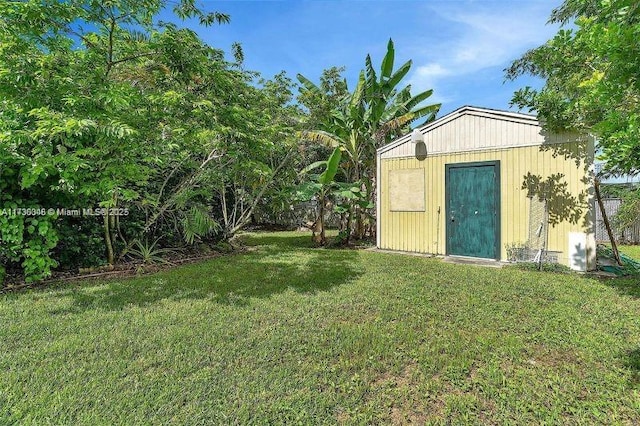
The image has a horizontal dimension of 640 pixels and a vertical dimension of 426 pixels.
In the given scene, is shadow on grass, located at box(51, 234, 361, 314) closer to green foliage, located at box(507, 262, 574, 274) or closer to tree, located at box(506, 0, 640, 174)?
green foliage, located at box(507, 262, 574, 274)

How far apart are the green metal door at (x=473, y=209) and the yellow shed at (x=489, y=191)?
0.07 feet

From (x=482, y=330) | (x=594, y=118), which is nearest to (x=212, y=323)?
(x=482, y=330)

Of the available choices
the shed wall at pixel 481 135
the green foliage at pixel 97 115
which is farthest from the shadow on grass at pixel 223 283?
the shed wall at pixel 481 135

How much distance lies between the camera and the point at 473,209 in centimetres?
768

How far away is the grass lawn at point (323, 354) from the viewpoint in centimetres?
224

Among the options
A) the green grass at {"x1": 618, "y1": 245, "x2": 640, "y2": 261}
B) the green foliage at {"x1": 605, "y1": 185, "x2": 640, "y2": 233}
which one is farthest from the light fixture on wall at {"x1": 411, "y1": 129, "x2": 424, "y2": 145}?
the green grass at {"x1": 618, "y1": 245, "x2": 640, "y2": 261}

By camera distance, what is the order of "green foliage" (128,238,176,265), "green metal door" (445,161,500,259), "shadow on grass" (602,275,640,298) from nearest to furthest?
1. "shadow on grass" (602,275,640,298)
2. "green foliage" (128,238,176,265)
3. "green metal door" (445,161,500,259)

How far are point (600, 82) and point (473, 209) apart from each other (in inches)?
206

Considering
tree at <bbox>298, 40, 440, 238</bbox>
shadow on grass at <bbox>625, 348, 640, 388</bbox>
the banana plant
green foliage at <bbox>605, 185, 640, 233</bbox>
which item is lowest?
shadow on grass at <bbox>625, 348, 640, 388</bbox>

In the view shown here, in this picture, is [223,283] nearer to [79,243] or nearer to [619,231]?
[79,243]

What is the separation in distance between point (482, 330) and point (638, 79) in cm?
264

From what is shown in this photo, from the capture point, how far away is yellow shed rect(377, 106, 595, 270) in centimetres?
646

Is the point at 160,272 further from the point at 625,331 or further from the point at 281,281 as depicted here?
the point at 625,331

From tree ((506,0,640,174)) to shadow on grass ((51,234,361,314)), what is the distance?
161 inches
